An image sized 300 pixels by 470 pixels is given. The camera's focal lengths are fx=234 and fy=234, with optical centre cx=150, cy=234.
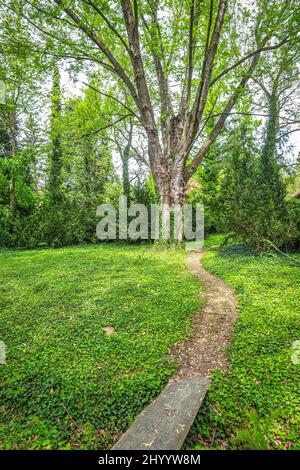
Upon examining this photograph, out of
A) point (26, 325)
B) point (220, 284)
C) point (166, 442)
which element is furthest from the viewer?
point (220, 284)

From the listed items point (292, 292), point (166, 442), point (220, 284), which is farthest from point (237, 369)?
point (220, 284)

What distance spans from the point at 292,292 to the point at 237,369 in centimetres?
263

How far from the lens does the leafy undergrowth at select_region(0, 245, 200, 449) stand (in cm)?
179

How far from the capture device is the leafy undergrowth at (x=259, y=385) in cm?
166

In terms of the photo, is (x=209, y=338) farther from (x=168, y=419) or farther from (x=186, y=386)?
(x=168, y=419)

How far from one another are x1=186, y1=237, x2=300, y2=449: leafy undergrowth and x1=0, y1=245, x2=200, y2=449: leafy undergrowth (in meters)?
0.53

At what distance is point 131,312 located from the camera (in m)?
3.61

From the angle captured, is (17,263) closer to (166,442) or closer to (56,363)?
(56,363)

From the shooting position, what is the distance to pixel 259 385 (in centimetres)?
211

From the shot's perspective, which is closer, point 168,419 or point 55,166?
point 168,419

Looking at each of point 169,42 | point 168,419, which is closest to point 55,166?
point 169,42

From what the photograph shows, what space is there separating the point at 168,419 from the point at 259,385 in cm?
93

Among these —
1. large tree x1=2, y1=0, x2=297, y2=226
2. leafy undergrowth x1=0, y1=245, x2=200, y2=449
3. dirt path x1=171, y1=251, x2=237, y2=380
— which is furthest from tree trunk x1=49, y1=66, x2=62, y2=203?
dirt path x1=171, y1=251, x2=237, y2=380

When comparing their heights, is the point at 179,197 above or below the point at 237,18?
below
